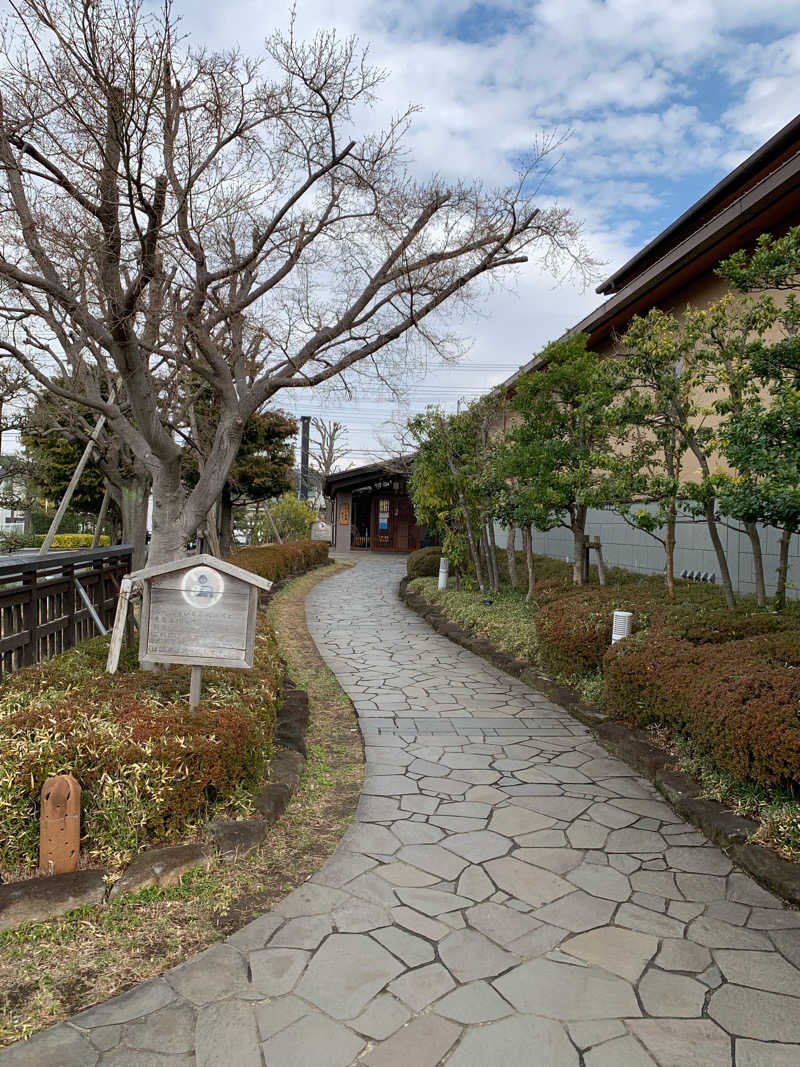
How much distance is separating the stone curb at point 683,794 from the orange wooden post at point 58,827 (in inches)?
129

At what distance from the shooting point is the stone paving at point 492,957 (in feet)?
7.66

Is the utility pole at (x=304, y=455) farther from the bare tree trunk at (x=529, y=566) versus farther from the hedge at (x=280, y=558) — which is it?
the bare tree trunk at (x=529, y=566)

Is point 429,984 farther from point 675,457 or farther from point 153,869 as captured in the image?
point 675,457

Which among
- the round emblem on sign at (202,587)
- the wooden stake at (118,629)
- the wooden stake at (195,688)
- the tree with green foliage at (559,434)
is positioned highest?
the tree with green foliage at (559,434)

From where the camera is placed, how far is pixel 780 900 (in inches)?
128

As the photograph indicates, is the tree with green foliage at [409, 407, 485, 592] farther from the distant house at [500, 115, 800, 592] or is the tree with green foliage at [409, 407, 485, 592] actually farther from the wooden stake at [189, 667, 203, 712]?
the wooden stake at [189, 667, 203, 712]

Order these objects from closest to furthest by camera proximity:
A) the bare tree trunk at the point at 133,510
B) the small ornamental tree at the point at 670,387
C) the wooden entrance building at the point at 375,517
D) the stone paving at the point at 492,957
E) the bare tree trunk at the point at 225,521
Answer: the stone paving at the point at 492,957
the small ornamental tree at the point at 670,387
the bare tree trunk at the point at 133,510
the bare tree trunk at the point at 225,521
the wooden entrance building at the point at 375,517

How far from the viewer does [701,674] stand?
15.4 feet

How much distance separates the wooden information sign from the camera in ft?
13.1

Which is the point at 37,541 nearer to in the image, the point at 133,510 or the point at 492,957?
the point at 133,510

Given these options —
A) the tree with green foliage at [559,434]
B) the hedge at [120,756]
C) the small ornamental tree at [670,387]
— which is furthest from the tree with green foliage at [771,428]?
the hedge at [120,756]

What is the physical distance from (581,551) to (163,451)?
227 inches

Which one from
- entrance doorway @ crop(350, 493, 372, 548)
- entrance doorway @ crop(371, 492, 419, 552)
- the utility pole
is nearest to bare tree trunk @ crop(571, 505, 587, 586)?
entrance doorway @ crop(371, 492, 419, 552)

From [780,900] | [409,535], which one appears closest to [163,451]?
[780,900]
